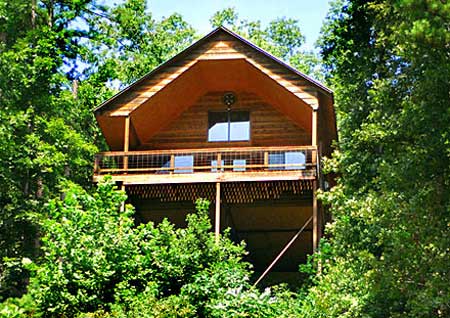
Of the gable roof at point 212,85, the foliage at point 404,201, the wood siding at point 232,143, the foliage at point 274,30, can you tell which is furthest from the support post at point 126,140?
the foliage at point 274,30

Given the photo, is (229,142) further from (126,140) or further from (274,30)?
(274,30)

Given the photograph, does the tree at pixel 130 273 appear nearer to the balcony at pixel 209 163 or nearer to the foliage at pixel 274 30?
the balcony at pixel 209 163

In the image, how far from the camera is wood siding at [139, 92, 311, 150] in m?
22.8

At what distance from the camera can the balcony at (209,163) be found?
20047 millimetres

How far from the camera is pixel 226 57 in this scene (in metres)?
21.7

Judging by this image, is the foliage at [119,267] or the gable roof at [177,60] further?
the gable roof at [177,60]

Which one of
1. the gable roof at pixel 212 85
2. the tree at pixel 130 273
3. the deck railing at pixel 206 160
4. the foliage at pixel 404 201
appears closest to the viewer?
the foliage at pixel 404 201

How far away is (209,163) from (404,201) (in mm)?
9073

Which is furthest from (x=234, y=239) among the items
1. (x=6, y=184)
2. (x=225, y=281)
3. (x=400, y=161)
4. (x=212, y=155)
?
(x=400, y=161)

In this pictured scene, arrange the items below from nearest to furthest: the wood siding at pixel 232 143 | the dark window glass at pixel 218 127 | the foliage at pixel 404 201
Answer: the foliage at pixel 404 201 < the wood siding at pixel 232 143 < the dark window glass at pixel 218 127

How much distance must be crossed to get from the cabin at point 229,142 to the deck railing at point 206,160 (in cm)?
3

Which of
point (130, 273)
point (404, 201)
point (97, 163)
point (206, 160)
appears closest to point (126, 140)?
point (97, 163)

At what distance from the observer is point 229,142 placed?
2297 centimetres

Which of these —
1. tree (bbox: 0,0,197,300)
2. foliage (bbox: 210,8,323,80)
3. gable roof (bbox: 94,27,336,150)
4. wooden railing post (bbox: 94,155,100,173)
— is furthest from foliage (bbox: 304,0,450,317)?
foliage (bbox: 210,8,323,80)
